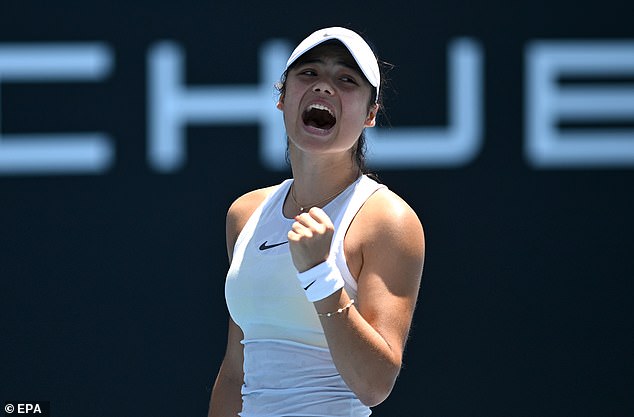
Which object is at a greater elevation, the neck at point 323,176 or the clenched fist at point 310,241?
the neck at point 323,176

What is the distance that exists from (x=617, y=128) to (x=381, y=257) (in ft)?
7.15

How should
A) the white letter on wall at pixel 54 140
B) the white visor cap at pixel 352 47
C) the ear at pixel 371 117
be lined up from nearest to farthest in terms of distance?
the white visor cap at pixel 352 47
the ear at pixel 371 117
the white letter on wall at pixel 54 140

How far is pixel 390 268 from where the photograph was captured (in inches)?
73.4

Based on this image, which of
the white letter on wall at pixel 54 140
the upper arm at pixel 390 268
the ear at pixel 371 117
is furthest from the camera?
the white letter on wall at pixel 54 140

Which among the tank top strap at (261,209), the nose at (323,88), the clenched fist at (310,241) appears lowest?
the clenched fist at (310,241)

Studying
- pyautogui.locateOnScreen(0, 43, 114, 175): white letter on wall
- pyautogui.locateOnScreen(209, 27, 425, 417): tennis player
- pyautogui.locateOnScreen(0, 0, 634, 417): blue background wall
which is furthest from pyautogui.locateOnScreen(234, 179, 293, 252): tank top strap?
pyautogui.locateOnScreen(0, 43, 114, 175): white letter on wall

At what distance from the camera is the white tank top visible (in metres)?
1.89

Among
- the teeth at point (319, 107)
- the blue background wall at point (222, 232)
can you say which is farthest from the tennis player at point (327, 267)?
the blue background wall at point (222, 232)

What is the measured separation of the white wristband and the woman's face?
308mm

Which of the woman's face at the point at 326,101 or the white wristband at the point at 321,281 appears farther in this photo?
the woman's face at the point at 326,101

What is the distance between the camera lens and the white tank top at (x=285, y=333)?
1.89m

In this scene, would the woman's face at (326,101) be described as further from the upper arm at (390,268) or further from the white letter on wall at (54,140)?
the white letter on wall at (54,140)

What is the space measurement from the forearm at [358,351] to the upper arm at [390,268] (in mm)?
33

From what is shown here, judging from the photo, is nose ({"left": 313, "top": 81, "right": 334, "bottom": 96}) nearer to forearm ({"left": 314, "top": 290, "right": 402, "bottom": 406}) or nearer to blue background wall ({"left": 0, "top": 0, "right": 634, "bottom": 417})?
forearm ({"left": 314, "top": 290, "right": 402, "bottom": 406})
